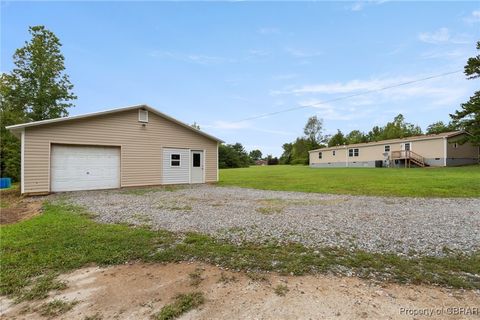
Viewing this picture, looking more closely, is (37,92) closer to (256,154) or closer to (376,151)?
(376,151)

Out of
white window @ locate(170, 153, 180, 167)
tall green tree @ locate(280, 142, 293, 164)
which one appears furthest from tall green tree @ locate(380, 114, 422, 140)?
white window @ locate(170, 153, 180, 167)

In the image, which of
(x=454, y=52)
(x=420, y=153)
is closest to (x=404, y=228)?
(x=454, y=52)

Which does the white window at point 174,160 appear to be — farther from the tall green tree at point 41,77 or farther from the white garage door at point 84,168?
the tall green tree at point 41,77

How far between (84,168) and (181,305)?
11217 mm

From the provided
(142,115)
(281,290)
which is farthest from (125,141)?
(281,290)

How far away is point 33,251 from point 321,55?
1705cm

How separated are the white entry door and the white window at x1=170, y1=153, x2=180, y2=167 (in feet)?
2.68

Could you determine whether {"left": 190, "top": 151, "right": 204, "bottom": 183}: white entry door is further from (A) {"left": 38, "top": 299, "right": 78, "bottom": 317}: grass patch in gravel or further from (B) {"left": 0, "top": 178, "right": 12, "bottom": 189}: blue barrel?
(A) {"left": 38, "top": 299, "right": 78, "bottom": 317}: grass patch in gravel

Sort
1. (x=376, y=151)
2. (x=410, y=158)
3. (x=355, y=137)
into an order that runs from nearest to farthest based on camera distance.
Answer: (x=410, y=158)
(x=376, y=151)
(x=355, y=137)

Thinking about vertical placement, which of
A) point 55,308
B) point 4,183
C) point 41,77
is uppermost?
point 41,77

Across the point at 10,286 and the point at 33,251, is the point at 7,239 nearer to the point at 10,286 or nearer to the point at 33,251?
the point at 33,251

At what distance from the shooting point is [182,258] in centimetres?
329

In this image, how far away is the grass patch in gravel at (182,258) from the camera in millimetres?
2686

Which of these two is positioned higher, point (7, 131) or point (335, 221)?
point (7, 131)
